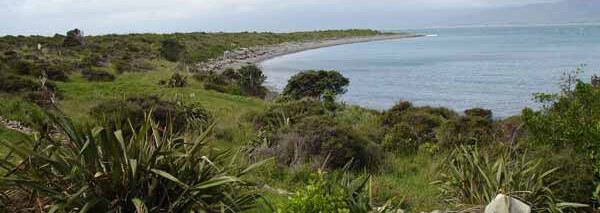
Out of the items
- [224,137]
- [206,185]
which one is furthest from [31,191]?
[224,137]

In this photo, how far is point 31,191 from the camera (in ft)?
17.3

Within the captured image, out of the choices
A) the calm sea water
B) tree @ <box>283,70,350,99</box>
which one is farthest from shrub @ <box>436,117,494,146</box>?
tree @ <box>283,70,350,99</box>

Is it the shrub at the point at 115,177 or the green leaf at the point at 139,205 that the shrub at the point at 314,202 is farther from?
the green leaf at the point at 139,205

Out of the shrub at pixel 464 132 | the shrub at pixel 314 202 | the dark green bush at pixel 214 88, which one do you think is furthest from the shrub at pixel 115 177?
the dark green bush at pixel 214 88

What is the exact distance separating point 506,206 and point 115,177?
3.79 metres

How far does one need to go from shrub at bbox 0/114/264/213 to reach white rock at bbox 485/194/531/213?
258cm

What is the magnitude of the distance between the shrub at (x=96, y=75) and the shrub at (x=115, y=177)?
71.8 ft

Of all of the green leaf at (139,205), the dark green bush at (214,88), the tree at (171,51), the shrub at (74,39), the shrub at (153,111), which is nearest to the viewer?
the green leaf at (139,205)

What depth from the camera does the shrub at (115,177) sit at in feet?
16.5

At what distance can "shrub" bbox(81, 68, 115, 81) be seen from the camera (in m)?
26.2

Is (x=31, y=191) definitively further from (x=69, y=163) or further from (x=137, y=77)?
(x=137, y=77)

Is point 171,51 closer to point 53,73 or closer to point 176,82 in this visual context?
point 53,73

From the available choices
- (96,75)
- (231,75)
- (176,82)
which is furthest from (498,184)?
(231,75)

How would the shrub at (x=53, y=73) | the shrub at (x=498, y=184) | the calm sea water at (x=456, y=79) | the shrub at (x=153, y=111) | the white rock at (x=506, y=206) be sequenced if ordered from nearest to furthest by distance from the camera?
the white rock at (x=506, y=206)
the shrub at (x=498, y=184)
the shrub at (x=153, y=111)
the shrub at (x=53, y=73)
the calm sea water at (x=456, y=79)
